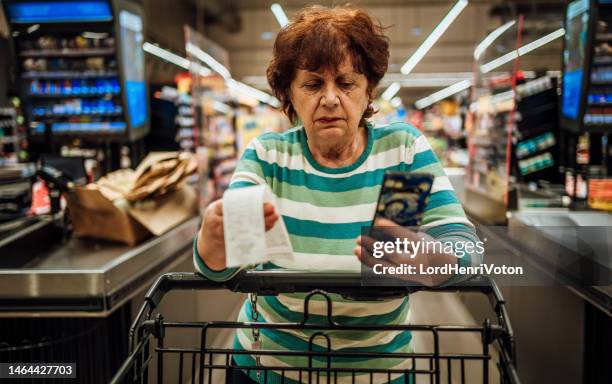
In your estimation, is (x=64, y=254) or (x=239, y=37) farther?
(x=239, y=37)

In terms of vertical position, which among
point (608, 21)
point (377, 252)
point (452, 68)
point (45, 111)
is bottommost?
point (377, 252)

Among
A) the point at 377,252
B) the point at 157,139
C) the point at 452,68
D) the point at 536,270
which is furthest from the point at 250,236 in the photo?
the point at 452,68

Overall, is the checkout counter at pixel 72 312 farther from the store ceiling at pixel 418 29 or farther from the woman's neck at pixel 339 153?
the store ceiling at pixel 418 29

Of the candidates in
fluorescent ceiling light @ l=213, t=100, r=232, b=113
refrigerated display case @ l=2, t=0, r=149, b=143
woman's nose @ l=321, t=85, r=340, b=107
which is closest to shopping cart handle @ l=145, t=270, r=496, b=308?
woman's nose @ l=321, t=85, r=340, b=107

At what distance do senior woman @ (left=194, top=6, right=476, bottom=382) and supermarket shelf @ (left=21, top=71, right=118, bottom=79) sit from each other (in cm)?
538

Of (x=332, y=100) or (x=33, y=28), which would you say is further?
(x=33, y=28)

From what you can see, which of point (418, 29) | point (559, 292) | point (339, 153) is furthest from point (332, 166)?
point (418, 29)

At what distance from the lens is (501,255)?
1078mm

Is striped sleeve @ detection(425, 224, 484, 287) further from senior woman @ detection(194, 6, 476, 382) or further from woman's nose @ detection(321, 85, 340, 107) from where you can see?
woman's nose @ detection(321, 85, 340, 107)

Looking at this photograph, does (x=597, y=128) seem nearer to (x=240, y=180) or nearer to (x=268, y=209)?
(x=240, y=180)

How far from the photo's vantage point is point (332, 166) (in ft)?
3.91

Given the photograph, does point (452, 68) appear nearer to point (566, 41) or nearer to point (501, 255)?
point (566, 41)

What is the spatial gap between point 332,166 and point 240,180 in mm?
211

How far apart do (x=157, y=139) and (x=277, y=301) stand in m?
9.66
